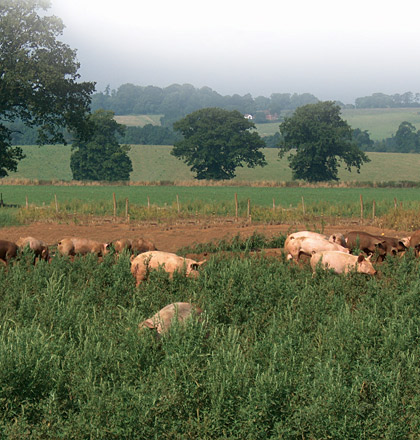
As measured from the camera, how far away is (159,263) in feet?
41.6

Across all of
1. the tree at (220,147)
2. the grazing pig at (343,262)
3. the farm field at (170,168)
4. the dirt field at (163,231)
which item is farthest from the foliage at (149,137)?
the grazing pig at (343,262)

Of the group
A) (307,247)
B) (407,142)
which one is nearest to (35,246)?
(307,247)

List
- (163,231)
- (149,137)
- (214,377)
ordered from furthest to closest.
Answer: (149,137), (163,231), (214,377)

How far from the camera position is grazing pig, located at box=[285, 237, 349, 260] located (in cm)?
1530

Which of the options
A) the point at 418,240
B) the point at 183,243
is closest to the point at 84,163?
the point at 183,243

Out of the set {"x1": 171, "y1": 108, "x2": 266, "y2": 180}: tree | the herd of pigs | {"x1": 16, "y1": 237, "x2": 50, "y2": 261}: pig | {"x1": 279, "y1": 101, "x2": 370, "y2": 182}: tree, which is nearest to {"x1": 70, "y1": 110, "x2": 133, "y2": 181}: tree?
{"x1": 171, "y1": 108, "x2": 266, "y2": 180}: tree

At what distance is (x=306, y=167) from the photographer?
83438 millimetres

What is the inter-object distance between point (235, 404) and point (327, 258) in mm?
7593

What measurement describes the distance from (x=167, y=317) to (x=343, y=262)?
18.5 feet

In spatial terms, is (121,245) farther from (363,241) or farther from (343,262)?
(363,241)

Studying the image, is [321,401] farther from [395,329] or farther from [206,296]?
[206,296]

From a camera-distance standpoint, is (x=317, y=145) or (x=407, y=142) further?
(x=407, y=142)

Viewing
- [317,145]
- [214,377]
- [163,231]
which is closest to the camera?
[214,377]

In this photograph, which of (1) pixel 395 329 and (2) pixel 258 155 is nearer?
(1) pixel 395 329
